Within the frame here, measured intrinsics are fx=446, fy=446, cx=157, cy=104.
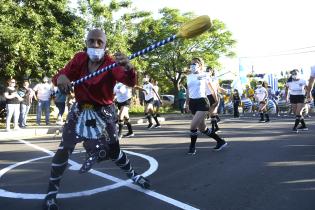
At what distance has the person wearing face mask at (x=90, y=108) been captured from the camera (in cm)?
489

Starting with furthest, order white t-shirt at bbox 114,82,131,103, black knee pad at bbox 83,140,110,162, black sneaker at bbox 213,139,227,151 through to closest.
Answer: white t-shirt at bbox 114,82,131,103 < black sneaker at bbox 213,139,227,151 < black knee pad at bbox 83,140,110,162

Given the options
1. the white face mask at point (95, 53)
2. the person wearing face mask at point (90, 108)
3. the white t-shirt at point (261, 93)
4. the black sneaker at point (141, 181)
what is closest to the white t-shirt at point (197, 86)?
the black sneaker at point (141, 181)

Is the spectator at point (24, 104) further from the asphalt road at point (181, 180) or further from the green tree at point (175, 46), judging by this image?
the green tree at point (175, 46)

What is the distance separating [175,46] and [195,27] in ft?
117

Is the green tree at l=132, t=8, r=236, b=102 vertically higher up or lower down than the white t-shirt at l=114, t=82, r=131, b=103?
higher up

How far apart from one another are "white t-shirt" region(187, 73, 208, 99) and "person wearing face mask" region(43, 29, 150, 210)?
395cm

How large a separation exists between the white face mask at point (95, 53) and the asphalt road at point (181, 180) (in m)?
1.65

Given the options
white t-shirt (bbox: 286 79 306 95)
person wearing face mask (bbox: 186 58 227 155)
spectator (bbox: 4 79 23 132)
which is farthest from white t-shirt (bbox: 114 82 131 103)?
white t-shirt (bbox: 286 79 306 95)

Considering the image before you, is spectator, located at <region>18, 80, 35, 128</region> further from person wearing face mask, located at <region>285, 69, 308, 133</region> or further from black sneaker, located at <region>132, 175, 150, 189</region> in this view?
black sneaker, located at <region>132, 175, 150, 189</region>

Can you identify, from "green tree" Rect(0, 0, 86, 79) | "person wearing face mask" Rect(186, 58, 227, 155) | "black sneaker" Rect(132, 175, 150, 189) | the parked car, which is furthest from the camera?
the parked car

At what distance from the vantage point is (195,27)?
499cm

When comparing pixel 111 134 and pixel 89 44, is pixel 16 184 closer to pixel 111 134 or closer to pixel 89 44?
pixel 111 134

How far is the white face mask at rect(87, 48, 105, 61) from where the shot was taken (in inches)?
193

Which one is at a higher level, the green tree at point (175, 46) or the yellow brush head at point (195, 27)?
the green tree at point (175, 46)
